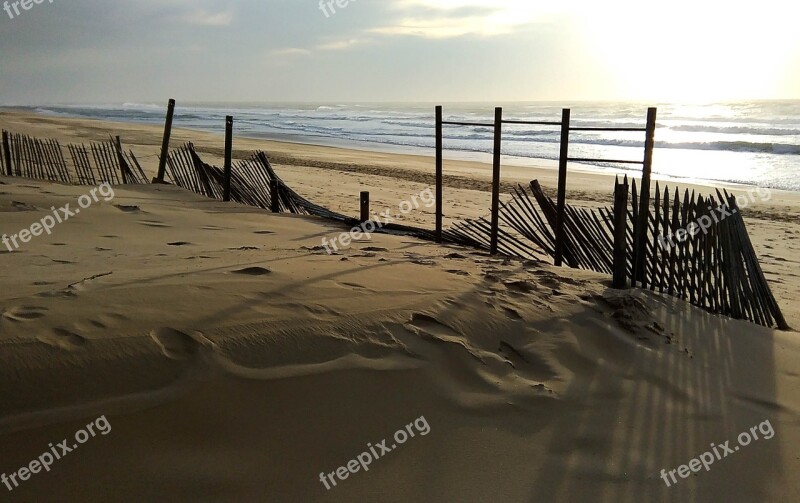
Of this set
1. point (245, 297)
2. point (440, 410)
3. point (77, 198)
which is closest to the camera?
point (440, 410)

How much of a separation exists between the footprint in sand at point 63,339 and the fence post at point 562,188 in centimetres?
364

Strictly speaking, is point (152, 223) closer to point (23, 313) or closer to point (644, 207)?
point (23, 313)

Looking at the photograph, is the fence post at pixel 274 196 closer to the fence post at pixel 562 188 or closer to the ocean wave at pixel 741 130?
the fence post at pixel 562 188

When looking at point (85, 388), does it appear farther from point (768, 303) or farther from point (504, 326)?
point (768, 303)

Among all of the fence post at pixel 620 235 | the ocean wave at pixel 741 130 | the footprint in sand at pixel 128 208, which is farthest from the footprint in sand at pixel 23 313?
the ocean wave at pixel 741 130

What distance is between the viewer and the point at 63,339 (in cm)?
251

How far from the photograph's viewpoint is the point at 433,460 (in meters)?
2.38

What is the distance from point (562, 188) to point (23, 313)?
154 inches

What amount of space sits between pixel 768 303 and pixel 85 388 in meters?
4.63

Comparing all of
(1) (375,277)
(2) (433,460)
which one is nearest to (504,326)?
(1) (375,277)

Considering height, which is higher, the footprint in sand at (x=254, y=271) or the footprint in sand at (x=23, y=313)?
the footprint in sand at (x=23, y=313)

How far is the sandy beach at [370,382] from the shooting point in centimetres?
218

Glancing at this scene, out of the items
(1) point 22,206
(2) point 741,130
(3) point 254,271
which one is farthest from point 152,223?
(2) point 741,130

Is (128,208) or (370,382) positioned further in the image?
(128,208)
